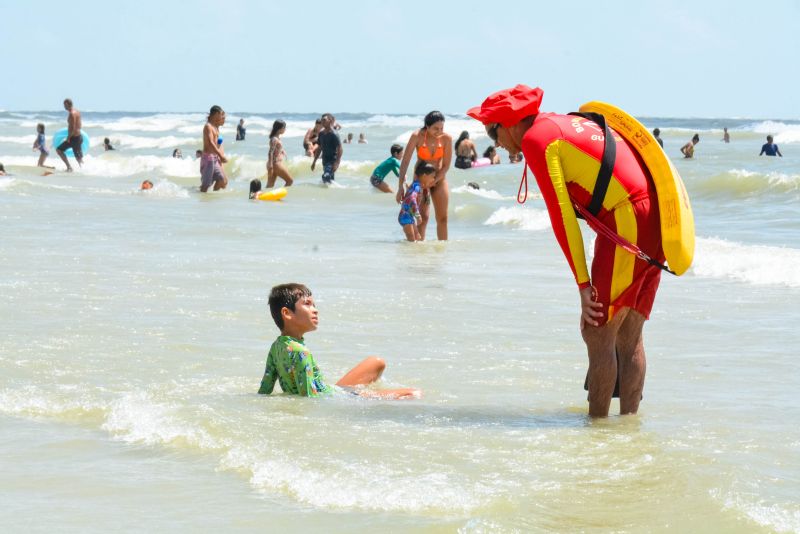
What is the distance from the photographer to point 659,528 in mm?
3811

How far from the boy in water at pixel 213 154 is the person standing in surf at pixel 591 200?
13852mm

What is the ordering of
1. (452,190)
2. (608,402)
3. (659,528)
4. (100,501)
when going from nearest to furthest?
(659,528) → (100,501) → (608,402) → (452,190)

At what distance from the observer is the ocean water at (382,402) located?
4059mm

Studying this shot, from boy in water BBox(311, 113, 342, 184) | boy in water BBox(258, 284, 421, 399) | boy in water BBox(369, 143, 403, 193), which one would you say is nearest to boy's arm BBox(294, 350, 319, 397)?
boy in water BBox(258, 284, 421, 399)

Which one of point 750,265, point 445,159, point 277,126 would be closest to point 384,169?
point 277,126

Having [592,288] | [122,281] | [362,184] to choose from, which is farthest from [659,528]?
[362,184]

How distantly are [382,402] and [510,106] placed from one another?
164 cm

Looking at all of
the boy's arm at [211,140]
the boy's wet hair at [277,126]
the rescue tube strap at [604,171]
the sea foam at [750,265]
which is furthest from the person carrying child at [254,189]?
the rescue tube strap at [604,171]

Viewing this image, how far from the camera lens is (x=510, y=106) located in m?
5.04

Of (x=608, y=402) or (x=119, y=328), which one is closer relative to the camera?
(x=608, y=402)

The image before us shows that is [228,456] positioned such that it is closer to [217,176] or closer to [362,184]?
[217,176]

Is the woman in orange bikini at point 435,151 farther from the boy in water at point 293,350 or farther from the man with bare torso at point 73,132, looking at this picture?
the man with bare torso at point 73,132

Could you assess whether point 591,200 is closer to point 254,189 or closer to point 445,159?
point 445,159

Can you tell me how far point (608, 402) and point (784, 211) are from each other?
15.5 meters
